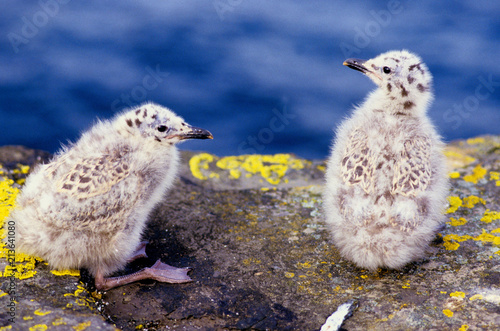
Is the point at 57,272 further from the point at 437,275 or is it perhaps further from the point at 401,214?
the point at 437,275

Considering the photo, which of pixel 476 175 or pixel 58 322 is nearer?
pixel 58 322

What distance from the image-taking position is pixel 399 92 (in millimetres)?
4926

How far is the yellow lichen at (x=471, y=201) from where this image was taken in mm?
5351

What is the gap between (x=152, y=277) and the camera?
4.25 meters

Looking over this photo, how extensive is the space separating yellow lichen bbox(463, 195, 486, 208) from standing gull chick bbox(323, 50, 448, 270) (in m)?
0.76

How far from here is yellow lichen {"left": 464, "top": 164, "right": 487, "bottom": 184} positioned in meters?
5.89

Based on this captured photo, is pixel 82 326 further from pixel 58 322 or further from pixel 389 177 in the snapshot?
pixel 389 177

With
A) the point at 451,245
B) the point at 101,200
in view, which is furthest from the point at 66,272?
the point at 451,245

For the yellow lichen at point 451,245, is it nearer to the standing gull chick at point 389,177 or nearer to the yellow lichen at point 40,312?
the standing gull chick at point 389,177

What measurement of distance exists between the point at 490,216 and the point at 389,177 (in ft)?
4.78

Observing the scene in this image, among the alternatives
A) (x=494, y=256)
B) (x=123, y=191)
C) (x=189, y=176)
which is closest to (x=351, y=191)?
(x=494, y=256)

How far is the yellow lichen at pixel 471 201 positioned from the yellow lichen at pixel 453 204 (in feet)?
0.20

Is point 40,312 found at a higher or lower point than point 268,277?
lower
